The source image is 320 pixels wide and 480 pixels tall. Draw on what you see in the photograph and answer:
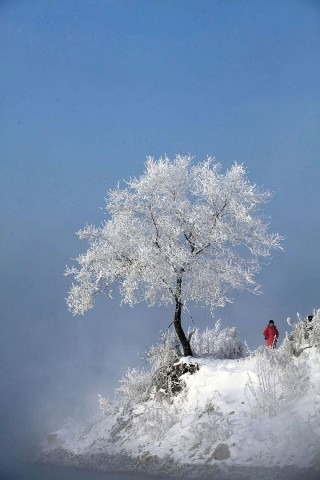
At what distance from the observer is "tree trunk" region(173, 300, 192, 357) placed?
22281mm

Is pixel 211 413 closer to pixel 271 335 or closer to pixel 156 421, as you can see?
pixel 156 421

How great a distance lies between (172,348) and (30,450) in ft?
26.8

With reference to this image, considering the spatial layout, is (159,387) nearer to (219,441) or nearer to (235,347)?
(235,347)

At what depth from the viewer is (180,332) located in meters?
22.3

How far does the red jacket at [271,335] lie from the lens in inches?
810

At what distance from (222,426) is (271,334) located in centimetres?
581

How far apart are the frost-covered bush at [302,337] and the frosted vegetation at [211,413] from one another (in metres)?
0.03

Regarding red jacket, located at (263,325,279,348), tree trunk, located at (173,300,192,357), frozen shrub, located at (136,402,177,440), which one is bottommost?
frozen shrub, located at (136,402,177,440)

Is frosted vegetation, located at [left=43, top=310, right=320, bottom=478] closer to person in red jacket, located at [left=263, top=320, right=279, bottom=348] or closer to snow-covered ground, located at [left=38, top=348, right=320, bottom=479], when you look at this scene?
snow-covered ground, located at [left=38, top=348, right=320, bottom=479]

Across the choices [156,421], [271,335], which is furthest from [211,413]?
[271,335]

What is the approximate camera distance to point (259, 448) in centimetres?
1370

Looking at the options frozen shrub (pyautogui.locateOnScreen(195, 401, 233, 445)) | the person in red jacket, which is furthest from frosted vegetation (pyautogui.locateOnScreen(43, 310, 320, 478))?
the person in red jacket

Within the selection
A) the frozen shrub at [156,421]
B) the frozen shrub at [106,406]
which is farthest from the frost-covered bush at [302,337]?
the frozen shrub at [106,406]

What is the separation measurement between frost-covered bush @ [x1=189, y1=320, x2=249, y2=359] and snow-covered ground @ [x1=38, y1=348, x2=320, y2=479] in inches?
121
